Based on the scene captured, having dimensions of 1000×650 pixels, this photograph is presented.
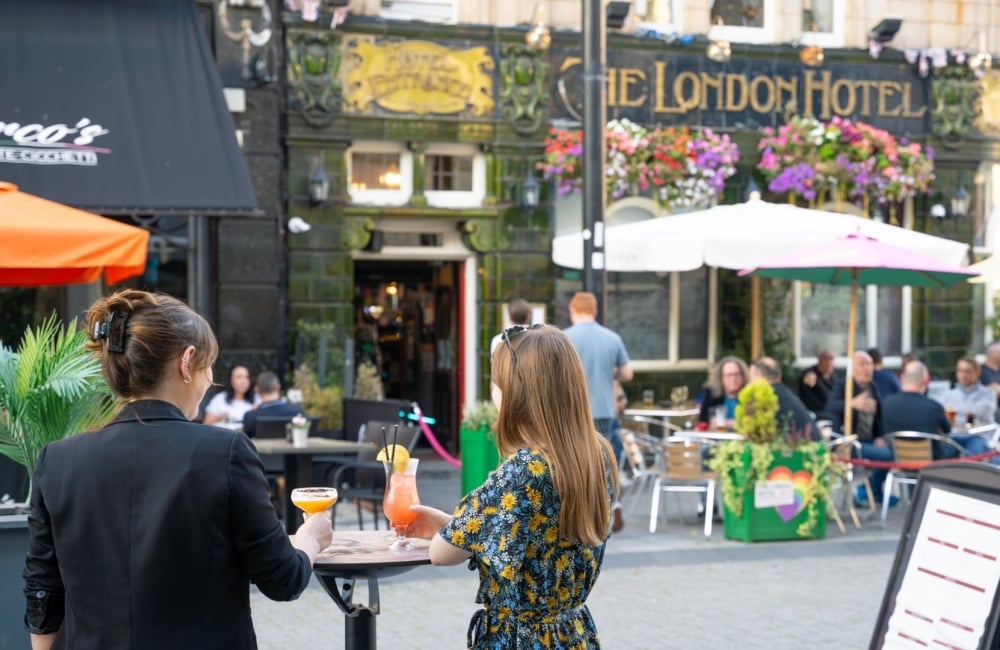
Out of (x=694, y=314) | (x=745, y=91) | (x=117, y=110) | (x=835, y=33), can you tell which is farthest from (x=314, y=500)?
(x=835, y=33)

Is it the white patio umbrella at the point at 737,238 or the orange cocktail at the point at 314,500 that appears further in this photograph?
the white patio umbrella at the point at 737,238

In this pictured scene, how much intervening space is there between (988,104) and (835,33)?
2160 mm

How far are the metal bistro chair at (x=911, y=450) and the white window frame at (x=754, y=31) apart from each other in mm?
6114

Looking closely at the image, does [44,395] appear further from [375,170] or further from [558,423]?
[375,170]

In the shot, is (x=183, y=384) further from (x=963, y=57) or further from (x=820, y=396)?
(x=963, y=57)

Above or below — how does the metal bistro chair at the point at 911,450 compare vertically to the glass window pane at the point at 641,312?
below

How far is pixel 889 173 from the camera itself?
15.0m

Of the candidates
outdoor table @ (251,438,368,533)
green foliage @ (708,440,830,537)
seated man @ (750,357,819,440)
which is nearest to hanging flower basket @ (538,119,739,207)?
seated man @ (750,357,819,440)

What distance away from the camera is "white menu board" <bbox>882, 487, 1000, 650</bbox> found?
4457 millimetres

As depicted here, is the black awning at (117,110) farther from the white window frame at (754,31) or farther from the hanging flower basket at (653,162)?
the white window frame at (754,31)

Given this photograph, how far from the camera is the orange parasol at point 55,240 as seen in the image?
7.55 meters

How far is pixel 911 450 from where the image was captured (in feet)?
35.2

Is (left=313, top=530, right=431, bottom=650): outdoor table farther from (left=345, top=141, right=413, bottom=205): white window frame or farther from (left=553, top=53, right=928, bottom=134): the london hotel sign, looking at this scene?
(left=553, top=53, right=928, bottom=134): the london hotel sign

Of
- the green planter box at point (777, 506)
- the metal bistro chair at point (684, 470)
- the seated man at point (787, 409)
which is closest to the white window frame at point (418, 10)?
the seated man at point (787, 409)
